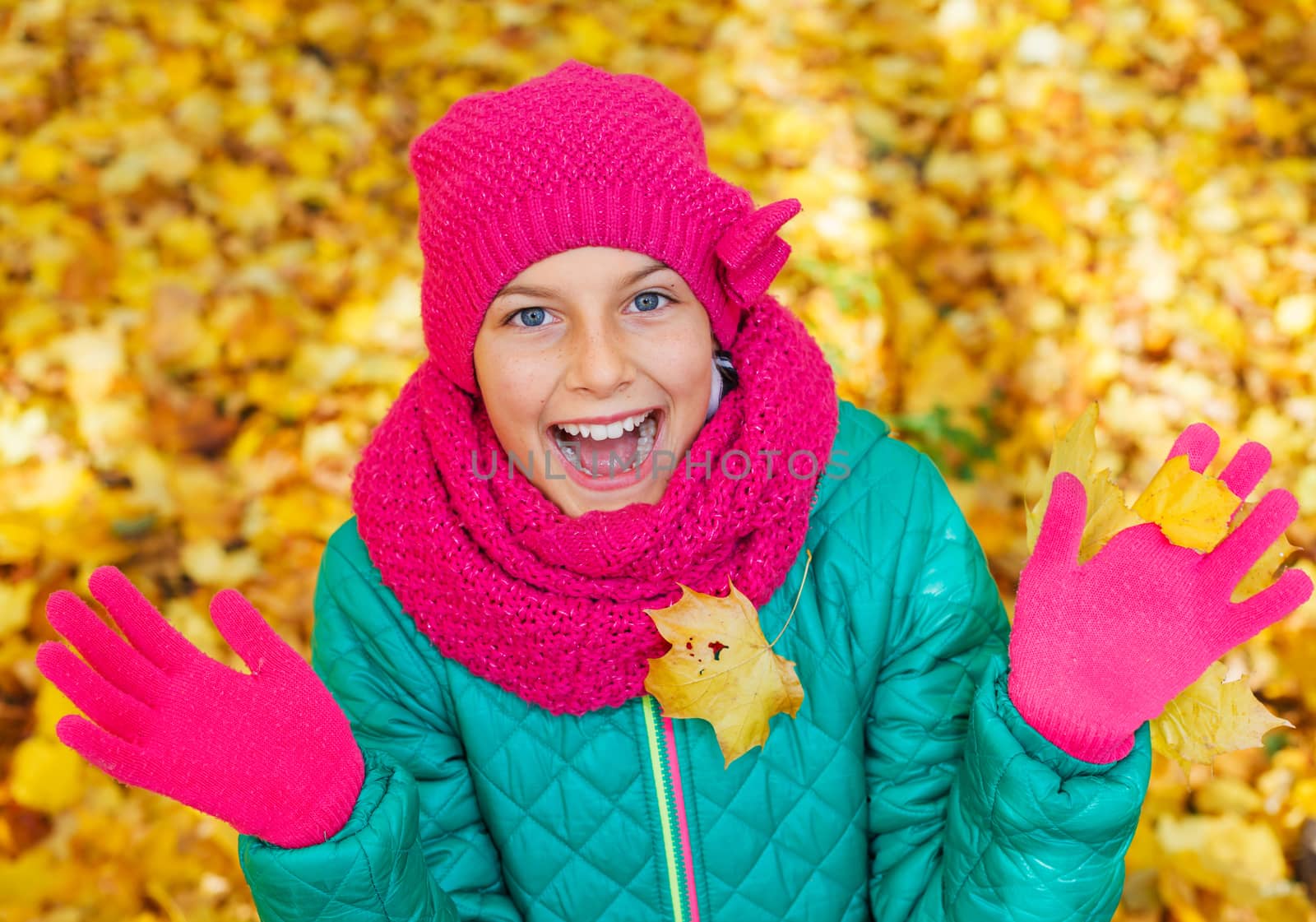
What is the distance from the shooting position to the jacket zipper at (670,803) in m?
1.52

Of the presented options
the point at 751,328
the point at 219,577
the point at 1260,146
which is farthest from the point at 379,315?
the point at 1260,146

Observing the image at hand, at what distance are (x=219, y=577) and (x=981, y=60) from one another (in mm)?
2778

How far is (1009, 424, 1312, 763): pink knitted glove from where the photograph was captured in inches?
47.1

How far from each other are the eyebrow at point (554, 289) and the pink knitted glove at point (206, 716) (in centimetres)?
48

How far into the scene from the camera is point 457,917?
1.53 metres

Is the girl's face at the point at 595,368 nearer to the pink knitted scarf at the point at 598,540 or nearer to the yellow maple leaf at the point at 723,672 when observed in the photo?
the pink knitted scarf at the point at 598,540

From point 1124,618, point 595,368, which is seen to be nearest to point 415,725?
point 595,368

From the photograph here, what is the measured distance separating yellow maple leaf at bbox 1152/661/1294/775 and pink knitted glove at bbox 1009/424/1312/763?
12 centimetres

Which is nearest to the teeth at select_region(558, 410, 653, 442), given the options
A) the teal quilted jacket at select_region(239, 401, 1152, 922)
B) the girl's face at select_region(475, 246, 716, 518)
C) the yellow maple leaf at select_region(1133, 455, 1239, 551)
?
the girl's face at select_region(475, 246, 716, 518)

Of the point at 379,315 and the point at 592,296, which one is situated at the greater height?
the point at 592,296

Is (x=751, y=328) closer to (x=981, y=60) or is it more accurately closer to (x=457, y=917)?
(x=457, y=917)

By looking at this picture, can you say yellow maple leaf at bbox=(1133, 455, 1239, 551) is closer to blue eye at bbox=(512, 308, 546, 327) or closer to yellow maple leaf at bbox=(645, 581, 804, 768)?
yellow maple leaf at bbox=(645, 581, 804, 768)

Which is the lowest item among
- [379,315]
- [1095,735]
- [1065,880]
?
[379,315]

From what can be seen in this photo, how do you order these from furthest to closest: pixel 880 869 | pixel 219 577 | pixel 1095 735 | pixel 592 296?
1. pixel 219 577
2. pixel 880 869
3. pixel 592 296
4. pixel 1095 735
